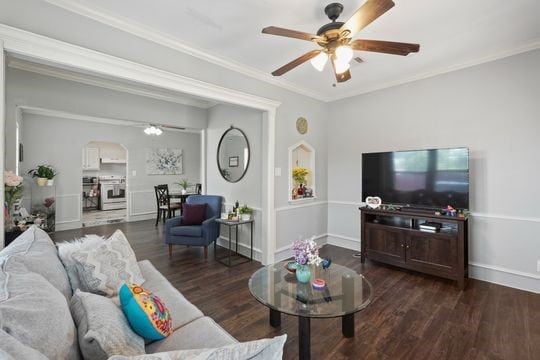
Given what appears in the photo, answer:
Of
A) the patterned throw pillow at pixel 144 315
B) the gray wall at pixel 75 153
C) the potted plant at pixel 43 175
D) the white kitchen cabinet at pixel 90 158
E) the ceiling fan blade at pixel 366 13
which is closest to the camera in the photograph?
the patterned throw pillow at pixel 144 315

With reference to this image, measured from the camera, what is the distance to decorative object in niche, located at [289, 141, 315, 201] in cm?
428

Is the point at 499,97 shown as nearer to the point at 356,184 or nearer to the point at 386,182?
the point at 386,182

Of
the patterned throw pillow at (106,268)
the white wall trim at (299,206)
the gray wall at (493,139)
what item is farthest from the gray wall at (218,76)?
the patterned throw pillow at (106,268)

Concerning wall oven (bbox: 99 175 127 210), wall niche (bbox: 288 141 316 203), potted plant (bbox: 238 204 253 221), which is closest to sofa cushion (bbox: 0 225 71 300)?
potted plant (bbox: 238 204 253 221)

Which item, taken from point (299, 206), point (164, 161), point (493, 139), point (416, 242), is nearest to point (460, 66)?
point (493, 139)

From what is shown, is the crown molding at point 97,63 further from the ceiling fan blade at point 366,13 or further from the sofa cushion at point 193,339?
the sofa cushion at point 193,339

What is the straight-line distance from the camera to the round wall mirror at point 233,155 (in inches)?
165

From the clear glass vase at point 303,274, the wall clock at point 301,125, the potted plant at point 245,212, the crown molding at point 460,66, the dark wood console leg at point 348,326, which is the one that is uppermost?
the crown molding at point 460,66

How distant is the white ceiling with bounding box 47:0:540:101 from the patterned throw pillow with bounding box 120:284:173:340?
7.34 feet

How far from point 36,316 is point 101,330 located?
0.76 ft

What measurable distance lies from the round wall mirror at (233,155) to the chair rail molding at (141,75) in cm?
58

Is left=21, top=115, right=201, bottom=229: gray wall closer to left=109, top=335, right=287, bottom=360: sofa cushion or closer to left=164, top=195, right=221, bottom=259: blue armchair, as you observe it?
left=164, top=195, right=221, bottom=259: blue armchair

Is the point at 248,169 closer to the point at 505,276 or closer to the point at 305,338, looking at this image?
the point at 305,338

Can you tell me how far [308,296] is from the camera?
186cm
